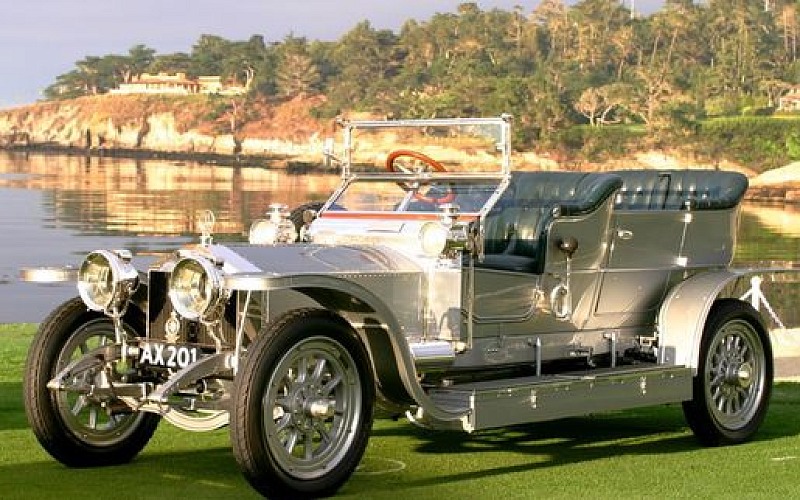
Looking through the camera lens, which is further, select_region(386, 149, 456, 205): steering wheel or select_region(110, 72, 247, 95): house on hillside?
select_region(110, 72, 247, 95): house on hillside

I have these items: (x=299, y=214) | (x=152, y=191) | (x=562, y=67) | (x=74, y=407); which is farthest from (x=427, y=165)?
(x=562, y=67)

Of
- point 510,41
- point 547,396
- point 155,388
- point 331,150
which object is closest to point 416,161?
point 331,150

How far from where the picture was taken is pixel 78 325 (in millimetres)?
8734

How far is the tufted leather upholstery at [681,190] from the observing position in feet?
34.5

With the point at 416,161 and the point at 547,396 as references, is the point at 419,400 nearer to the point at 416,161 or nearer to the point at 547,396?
the point at 547,396

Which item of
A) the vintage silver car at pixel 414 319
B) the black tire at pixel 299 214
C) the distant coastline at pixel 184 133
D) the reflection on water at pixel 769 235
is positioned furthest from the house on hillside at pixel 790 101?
the black tire at pixel 299 214

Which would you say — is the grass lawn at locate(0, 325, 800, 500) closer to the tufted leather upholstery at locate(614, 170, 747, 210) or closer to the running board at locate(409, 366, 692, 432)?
the running board at locate(409, 366, 692, 432)

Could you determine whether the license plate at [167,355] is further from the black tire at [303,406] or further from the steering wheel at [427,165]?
the steering wheel at [427,165]

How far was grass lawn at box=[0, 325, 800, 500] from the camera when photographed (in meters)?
8.20

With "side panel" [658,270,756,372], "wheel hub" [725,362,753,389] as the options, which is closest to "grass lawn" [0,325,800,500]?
"wheel hub" [725,362,753,389]

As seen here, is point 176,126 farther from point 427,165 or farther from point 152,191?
point 427,165

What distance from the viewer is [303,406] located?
25.9 feet

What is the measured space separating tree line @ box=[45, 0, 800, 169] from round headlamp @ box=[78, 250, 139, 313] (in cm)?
10501

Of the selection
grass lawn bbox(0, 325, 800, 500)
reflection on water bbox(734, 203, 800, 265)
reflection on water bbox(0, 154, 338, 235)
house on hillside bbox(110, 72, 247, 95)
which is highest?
house on hillside bbox(110, 72, 247, 95)
